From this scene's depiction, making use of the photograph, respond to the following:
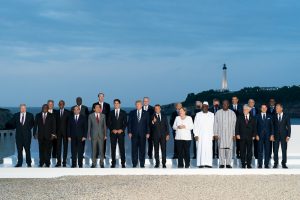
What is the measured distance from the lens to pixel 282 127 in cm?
1476

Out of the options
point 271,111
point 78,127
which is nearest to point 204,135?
point 271,111

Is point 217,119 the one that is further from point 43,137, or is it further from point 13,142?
point 13,142

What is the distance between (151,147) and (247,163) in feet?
8.25

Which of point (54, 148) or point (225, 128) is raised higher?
point (225, 128)

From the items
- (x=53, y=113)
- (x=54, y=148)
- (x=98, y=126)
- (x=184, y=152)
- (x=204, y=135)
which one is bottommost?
(x=184, y=152)

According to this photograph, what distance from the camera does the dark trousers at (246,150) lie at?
48.1 ft

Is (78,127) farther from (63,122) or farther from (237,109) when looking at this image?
(237,109)

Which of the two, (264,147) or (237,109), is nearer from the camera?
(264,147)

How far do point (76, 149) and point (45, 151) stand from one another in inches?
28.7

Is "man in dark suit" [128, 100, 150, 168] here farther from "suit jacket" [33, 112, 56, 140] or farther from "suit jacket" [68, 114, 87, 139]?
"suit jacket" [33, 112, 56, 140]

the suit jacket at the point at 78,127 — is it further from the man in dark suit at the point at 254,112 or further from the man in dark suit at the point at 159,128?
the man in dark suit at the point at 254,112

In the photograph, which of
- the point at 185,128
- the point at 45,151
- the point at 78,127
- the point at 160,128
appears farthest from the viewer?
the point at 45,151

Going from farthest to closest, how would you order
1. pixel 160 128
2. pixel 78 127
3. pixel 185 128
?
pixel 160 128 → pixel 185 128 → pixel 78 127

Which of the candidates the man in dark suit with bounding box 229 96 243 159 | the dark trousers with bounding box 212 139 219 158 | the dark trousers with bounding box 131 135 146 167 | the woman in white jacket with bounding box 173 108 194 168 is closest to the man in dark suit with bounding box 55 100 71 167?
the dark trousers with bounding box 131 135 146 167
